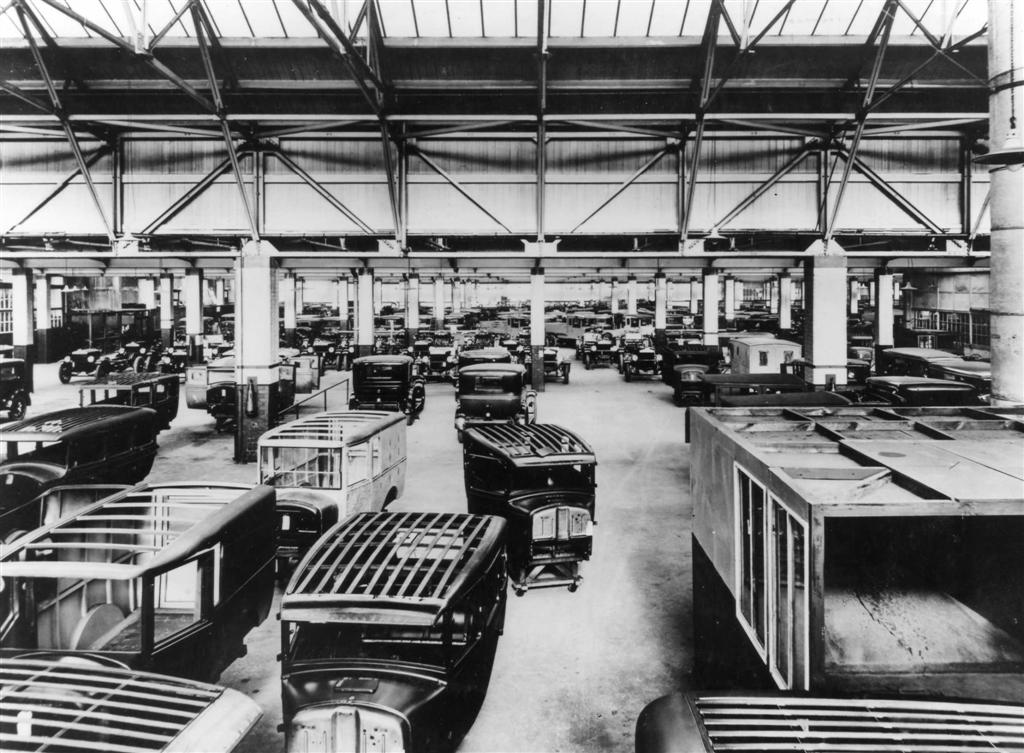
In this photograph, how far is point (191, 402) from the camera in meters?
16.5

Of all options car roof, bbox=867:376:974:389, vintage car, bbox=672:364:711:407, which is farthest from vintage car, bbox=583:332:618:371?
car roof, bbox=867:376:974:389

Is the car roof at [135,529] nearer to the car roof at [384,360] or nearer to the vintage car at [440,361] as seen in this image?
the car roof at [384,360]

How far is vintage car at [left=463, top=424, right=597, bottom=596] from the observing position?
7.14 metres

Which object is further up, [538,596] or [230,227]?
[230,227]

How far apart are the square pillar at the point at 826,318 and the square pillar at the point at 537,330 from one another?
369 inches

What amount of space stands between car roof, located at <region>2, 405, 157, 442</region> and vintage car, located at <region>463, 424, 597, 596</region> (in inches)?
218

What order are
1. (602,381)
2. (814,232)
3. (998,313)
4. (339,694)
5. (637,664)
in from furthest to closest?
1. (602,381)
2. (814,232)
3. (998,313)
4. (637,664)
5. (339,694)

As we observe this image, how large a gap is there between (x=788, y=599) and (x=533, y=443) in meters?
4.74

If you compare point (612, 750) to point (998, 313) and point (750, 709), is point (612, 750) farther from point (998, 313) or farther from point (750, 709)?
point (998, 313)

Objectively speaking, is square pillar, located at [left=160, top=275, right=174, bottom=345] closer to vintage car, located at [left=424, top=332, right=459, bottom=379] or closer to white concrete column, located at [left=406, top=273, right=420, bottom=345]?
white concrete column, located at [left=406, top=273, right=420, bottom=345]

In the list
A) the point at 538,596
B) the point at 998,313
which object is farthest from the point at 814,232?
the point at 538,596

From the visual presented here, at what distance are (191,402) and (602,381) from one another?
14.9 m

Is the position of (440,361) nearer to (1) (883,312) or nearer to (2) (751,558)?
(1) (883,312)

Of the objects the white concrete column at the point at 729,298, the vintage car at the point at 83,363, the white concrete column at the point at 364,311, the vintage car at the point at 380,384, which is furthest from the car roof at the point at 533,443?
the white concrete column at the point at 729,298
